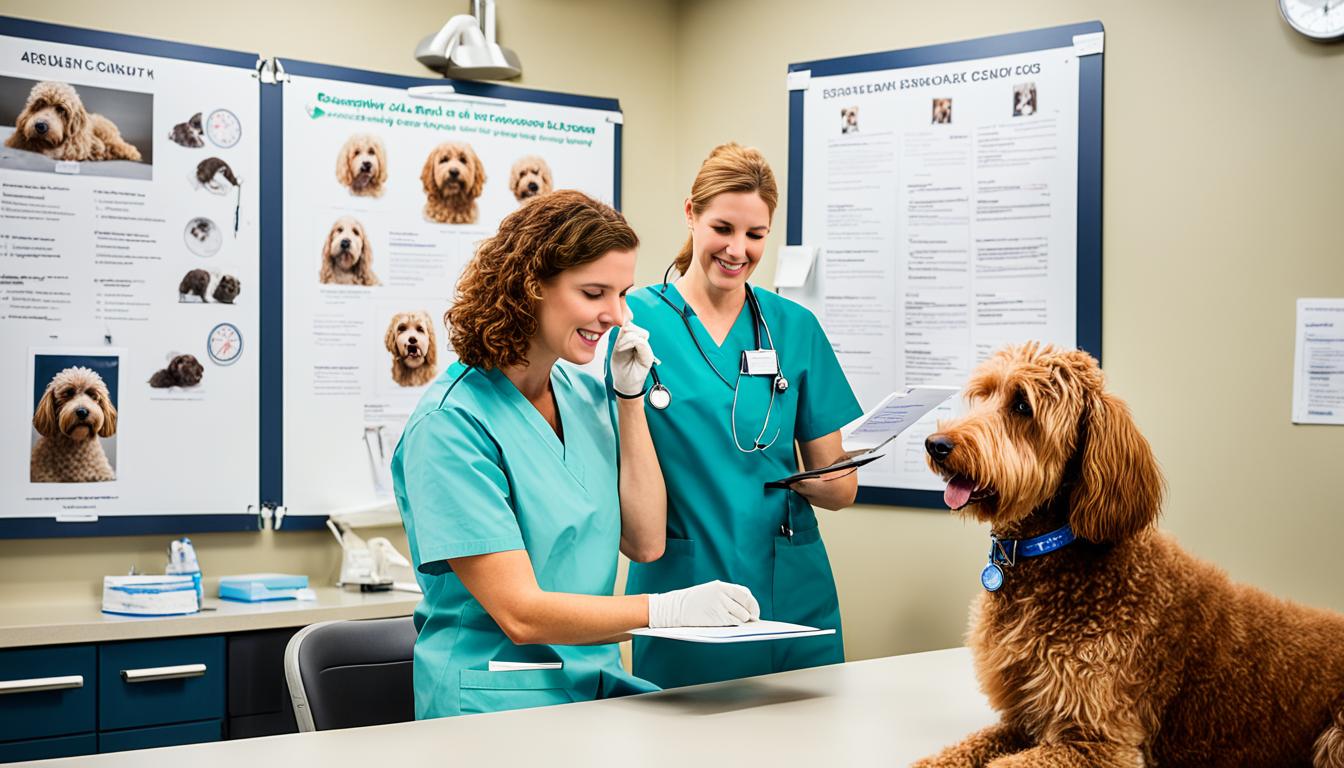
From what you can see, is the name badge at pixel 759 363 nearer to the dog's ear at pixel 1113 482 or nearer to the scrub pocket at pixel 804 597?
the scrub pocket at pixel 804 597

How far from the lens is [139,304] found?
9.70 feet

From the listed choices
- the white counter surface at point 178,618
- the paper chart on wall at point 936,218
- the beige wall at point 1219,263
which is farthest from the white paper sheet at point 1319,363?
the white counter surface at point 178,618

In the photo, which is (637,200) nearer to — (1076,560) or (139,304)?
(139,304)

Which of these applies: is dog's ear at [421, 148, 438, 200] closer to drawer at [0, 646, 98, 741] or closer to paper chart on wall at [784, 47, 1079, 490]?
paper chart on wall at [784, 47, 1079, 490]

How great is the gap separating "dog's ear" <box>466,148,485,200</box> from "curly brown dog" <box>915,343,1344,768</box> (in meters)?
2.48

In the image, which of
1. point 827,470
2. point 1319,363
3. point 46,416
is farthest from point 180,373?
point 1319,363

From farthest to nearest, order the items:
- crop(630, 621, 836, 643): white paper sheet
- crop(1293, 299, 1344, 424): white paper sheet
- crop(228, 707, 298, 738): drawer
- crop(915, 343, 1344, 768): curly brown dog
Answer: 1. crop(228, 707, 298, 738): drawer
2. crop(1293, 299, 1344, 424): white paper sheet
3. crop(630, 621, 836, 643): white paper sheet
4. crop(915, 343, 1344, 768): curly brown dog

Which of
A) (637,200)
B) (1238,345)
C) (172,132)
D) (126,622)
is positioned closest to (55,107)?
(172,132)

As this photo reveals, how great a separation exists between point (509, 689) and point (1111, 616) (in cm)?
84

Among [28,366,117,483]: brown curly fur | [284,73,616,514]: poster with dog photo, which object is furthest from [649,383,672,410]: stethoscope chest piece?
[28,366,117,483]: brown curly fur

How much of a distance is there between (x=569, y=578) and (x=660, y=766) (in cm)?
42

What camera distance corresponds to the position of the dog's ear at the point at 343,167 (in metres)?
3.22

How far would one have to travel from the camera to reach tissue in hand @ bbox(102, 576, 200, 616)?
2666 millimetres

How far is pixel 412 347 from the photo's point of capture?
331 centimetres
